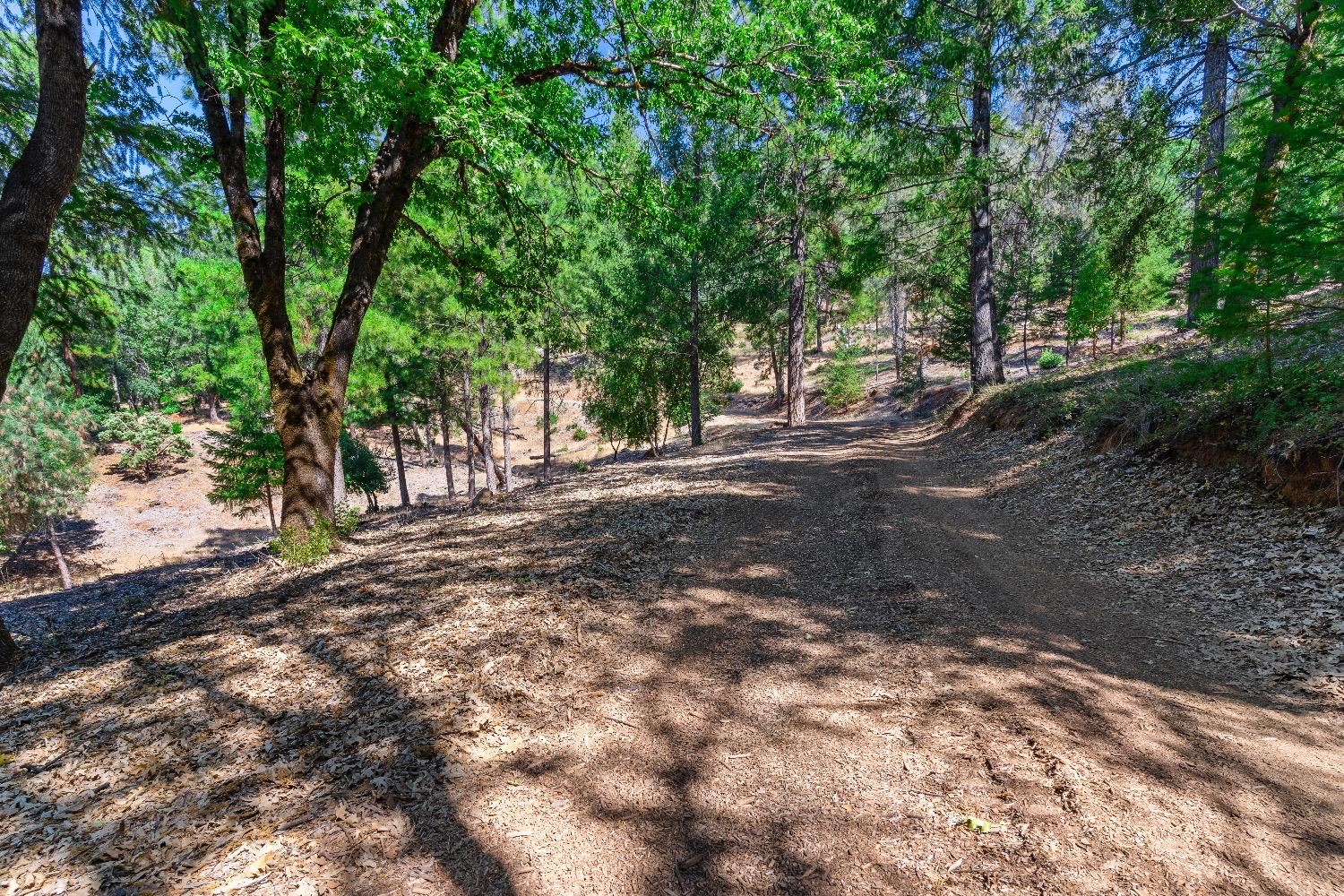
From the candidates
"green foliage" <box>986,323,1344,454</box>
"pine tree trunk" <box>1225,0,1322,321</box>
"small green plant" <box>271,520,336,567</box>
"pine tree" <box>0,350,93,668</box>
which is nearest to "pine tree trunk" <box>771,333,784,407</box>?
"green foliage" <box>986,323,1344,454</box>

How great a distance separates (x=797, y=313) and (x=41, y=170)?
18108 mm

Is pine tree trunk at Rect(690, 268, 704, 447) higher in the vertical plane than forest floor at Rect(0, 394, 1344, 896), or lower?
higher

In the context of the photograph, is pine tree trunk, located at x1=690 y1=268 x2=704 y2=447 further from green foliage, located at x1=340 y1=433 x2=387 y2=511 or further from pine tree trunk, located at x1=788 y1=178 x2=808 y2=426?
green foliage, located at x1=340 y1=433 x2=387 y2=511

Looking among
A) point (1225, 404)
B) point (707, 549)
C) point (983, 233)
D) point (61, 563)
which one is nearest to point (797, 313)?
point (983, 233)

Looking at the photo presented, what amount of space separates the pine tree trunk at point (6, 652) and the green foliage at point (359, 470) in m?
19.6

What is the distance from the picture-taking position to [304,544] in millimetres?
6918

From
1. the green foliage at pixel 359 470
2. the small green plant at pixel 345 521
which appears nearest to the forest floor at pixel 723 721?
the small green plant at pixel 345 521

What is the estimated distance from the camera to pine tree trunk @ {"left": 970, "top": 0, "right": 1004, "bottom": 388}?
1178 cm

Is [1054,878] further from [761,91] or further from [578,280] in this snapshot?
[578,280]

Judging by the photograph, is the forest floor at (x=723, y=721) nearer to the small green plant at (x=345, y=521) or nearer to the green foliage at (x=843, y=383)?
the small green plant at (x=345, y=521)

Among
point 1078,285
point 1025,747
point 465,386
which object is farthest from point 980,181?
point 1078,285

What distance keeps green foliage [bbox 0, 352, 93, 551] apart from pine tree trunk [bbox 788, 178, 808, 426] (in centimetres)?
2486

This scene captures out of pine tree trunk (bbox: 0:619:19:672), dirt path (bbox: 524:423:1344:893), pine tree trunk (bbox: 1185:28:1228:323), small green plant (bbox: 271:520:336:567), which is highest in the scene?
pine tree trunk (bbox: 1185:28:1228:323)

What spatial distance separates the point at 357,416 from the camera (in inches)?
944
